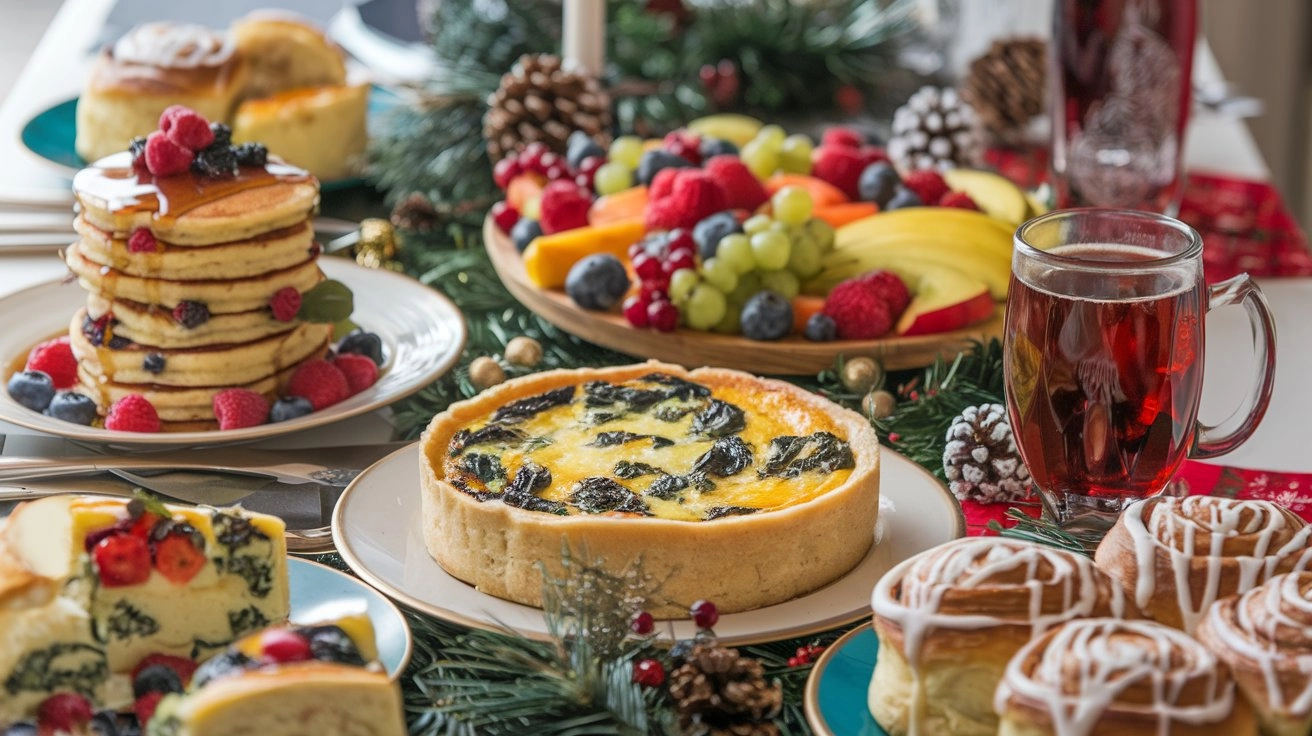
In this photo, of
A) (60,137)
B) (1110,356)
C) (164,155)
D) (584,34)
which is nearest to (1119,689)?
(1110,356)

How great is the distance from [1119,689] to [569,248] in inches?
57.8

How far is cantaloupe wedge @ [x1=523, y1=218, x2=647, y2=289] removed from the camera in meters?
2.44


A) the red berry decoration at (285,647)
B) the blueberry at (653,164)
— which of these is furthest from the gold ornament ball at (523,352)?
the red berry decoration at (285,647)

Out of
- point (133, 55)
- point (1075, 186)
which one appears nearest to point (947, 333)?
point (1075, 186)

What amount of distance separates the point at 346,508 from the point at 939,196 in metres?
1.39

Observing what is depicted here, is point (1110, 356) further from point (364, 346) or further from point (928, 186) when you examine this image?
point (364, 346)

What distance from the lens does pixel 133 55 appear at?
9.83 feet

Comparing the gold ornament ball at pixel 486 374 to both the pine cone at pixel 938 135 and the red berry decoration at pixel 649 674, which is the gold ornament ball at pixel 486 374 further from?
the pine cone at pixel 938 135

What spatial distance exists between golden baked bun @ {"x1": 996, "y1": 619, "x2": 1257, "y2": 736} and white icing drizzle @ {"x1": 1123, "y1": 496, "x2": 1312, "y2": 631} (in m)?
0.15

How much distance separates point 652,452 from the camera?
1.79 metres

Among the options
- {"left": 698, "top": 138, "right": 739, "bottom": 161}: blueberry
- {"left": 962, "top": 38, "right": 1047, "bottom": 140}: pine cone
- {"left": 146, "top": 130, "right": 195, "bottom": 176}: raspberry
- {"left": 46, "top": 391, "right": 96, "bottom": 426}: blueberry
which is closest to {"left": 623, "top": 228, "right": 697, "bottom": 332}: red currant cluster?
{"left": 698, "top": 138, "right": 739, "bottom": 161}: blueberry

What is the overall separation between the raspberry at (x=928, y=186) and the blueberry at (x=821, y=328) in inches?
19.8

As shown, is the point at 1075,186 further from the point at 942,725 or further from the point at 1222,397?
the point at 942,725

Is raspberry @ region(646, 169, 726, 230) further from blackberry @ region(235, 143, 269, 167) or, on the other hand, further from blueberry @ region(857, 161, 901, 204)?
blackberry @ region(235, 143, 269, 167)
